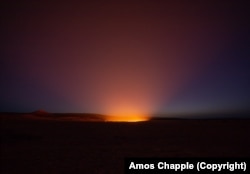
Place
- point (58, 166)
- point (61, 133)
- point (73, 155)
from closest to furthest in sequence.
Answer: point (58, 166) → point (73, 155) → point (61, 133)

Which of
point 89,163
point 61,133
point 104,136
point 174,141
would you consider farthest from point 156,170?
point 61,133

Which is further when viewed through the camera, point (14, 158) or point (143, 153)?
point (143, 153)

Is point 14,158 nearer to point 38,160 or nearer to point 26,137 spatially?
point 38,160

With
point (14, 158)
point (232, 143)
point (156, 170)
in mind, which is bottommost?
point (156, 170)

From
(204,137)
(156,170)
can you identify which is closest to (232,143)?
(204,137)

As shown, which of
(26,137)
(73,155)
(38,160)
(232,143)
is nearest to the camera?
(38,160)

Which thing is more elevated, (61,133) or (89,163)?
(61,133)

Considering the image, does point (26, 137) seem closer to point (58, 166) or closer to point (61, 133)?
point (61, 133)
